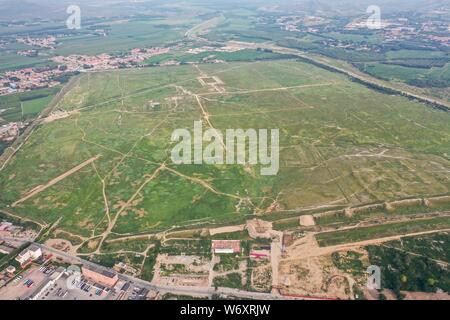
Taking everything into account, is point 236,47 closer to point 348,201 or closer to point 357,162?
point 357,162

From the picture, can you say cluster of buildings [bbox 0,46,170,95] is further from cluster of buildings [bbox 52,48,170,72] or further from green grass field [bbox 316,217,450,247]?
green grass field [bbox 316,217,450,247]

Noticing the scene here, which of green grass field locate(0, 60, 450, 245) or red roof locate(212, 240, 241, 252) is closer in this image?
red roof locate(212, 240, 241, 252)

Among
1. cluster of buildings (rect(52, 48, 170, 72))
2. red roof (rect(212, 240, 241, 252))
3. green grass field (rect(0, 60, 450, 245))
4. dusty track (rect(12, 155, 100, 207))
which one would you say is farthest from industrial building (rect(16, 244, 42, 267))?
cluster of buildings (rect(52, 48, 170, 72))

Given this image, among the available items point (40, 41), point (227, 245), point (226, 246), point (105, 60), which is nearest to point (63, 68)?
point (105, 60)

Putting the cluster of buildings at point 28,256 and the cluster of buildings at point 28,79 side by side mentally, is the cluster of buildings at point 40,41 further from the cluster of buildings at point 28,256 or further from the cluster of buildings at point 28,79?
the cluster of buildings at point 28,256

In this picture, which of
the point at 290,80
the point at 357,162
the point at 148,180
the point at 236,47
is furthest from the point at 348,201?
the point at 236,47
